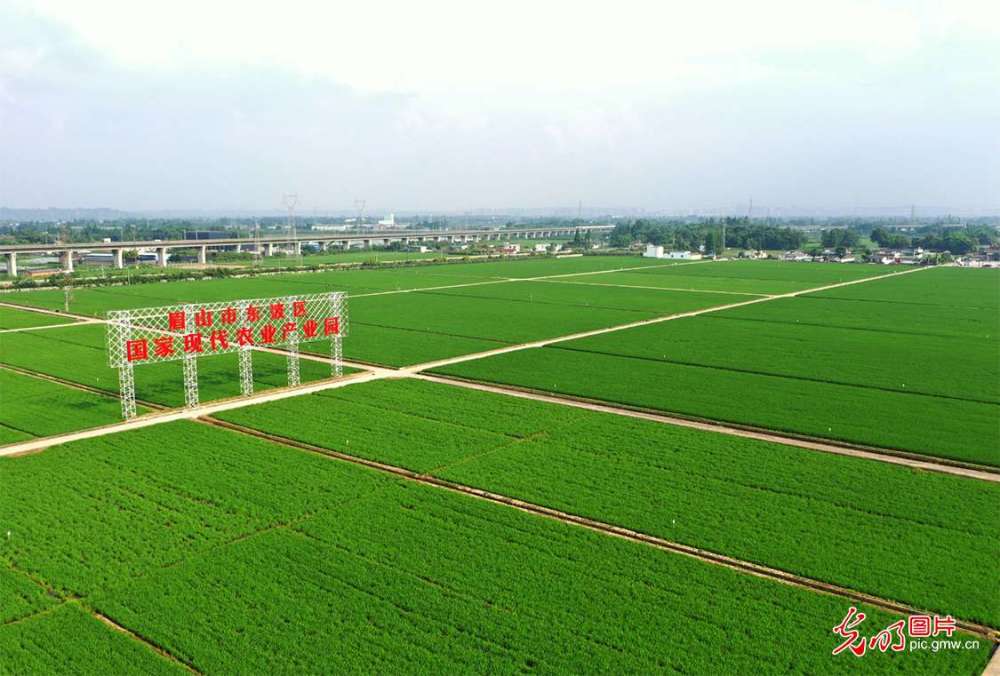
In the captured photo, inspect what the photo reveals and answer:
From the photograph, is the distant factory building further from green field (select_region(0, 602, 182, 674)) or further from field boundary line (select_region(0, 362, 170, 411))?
green field (select_region(0, 602, 182, 674))

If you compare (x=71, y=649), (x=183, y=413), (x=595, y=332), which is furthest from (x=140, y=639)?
(x=595, y=332)

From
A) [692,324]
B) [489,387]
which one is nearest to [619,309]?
[692,324]

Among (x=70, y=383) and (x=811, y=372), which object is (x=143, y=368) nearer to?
(x=70, y=383)

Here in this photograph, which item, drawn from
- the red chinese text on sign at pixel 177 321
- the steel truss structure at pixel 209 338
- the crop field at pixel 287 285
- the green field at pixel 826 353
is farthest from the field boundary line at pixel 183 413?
the crop field at pixel 287 285

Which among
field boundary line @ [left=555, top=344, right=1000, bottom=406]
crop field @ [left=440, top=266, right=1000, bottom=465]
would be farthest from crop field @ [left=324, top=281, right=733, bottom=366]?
field boundary line @ [left=555, top=344, right=1000, bottom=406]

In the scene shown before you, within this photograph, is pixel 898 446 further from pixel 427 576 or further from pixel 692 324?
pixel 692 324

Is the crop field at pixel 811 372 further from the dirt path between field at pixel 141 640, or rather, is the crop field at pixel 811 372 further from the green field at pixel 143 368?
the dirt path between field at pixel 141 640
